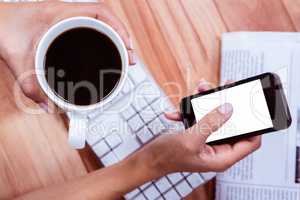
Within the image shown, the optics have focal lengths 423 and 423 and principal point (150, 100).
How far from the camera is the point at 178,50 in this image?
625 millimetres

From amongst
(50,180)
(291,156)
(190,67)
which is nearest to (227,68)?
(190,67)

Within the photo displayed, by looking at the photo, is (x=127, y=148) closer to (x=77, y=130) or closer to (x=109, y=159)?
(x=109, y=159)

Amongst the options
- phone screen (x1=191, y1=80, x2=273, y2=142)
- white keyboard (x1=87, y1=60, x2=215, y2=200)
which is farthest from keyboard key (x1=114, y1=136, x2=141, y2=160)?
phone screen (x1=191, y1=80, x2=273, y2=142)

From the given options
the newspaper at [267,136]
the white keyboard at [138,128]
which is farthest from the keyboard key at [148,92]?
the newspaper at [267,136]

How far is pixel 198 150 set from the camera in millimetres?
518

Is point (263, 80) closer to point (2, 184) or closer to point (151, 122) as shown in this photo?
point (151, 122)

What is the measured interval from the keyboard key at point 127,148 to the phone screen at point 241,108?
0.33 ft

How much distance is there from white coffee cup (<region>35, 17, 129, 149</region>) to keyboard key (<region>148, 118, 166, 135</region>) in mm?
149

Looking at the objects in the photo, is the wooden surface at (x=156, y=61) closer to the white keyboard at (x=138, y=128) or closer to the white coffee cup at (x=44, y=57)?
the white keyboard at (x=138, y=128)

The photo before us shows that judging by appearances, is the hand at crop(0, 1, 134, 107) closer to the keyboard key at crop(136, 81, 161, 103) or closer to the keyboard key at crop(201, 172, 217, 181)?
the keyboard key at crop(136, 81, 161, 103)

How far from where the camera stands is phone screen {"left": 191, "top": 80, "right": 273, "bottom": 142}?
55cm

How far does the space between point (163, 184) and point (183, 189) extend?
29mm

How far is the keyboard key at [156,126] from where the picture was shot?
24.0 inches

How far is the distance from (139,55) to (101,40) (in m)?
0.14
